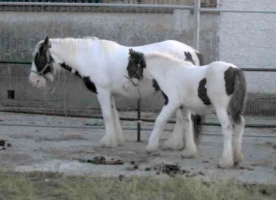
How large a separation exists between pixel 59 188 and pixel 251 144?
15.7ft

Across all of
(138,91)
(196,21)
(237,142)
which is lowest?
(237,142)

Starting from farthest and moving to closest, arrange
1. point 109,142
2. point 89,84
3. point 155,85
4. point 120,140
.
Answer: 1. point 120,140
2. point 89,84
3. point 109,142
4. point 155,85

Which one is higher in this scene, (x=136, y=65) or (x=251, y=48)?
(x=136, y=65)

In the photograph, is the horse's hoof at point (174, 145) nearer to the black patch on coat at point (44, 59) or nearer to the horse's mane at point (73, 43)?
the horse's mane at point (73, 43)

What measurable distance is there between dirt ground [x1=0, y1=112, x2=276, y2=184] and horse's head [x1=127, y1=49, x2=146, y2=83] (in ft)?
3.79

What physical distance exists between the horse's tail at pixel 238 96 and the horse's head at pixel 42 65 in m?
3.41

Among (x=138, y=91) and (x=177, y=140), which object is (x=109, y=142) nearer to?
(x=138, y=91)

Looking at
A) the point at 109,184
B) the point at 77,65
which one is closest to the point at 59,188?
the point at 109,184

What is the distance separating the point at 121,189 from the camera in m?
8.51

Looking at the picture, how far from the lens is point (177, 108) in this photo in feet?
35.3

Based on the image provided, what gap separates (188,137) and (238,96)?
1189mm

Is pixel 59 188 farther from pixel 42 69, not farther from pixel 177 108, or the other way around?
pixel 42 69

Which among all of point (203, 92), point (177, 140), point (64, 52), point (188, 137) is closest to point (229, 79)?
point (203, 92)

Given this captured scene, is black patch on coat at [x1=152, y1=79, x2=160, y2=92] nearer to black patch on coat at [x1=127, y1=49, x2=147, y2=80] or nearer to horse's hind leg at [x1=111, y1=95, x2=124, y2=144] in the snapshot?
black patch on coat at [x1=127, y1=49, x2=147, y2=80]
